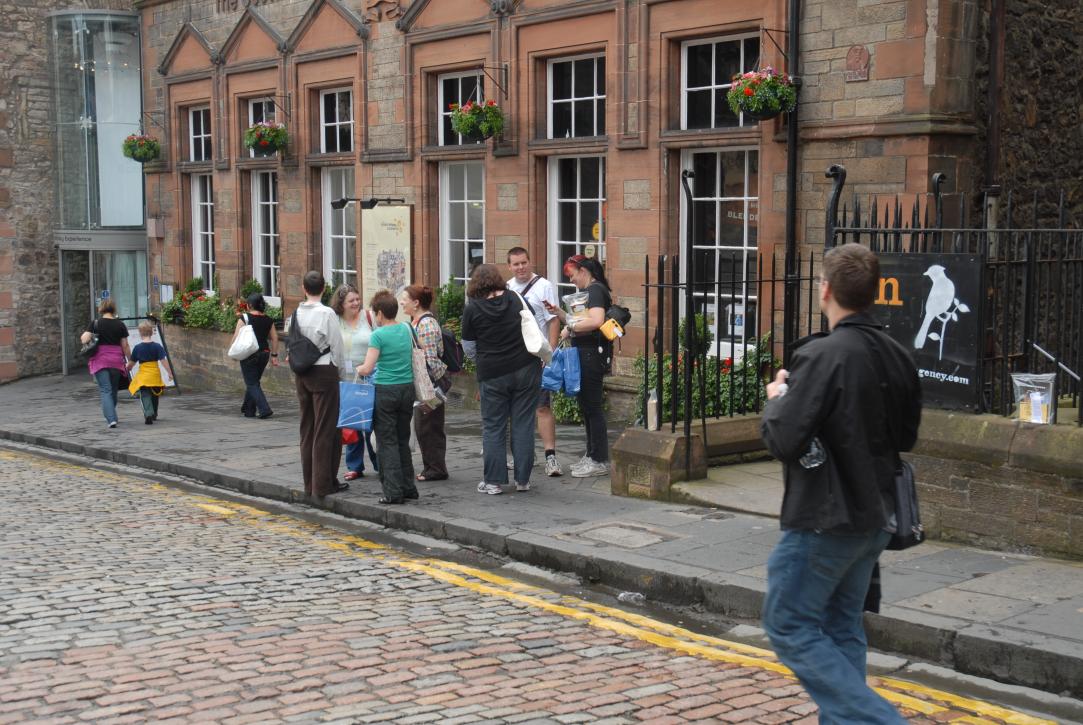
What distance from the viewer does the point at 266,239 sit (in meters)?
20.8

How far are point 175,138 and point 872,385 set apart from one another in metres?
19.8

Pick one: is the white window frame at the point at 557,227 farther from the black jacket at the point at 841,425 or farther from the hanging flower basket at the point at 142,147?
the black jacket at the point at 841,425

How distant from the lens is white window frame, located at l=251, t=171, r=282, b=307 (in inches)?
805

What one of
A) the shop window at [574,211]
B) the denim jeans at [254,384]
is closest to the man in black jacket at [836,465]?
the shop window at [574,211]

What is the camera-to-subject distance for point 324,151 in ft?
62.4

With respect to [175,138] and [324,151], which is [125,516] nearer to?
[324,151]

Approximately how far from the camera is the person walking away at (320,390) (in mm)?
10484

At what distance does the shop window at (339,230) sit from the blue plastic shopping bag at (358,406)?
27.9 ft

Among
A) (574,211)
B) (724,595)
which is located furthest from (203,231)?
(724,595)

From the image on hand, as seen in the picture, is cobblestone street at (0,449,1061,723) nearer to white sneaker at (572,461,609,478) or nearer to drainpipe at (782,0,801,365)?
white sneaker at (572,461,609,478)

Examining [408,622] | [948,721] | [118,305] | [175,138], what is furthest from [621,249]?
[118,305]

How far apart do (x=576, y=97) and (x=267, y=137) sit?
19.3 feet

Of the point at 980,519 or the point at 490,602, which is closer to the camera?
the point at 490,602

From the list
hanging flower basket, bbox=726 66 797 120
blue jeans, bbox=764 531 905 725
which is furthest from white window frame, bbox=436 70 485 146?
blue jeans, bbox=764 531 905 725
